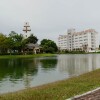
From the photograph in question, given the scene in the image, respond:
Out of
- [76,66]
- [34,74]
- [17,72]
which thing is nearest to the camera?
[34,74]

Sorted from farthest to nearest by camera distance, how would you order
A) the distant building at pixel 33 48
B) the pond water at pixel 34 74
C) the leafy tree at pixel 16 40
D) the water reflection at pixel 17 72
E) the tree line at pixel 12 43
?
the distant building at pixel 33 48 < the leafy tree at pixel 16 40 < the tree line at pixel 12 43 < the water reflection at pixel 17 72 < the pond water at pixel 34 74

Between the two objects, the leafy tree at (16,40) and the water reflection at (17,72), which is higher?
the leafy tree at (16,40)

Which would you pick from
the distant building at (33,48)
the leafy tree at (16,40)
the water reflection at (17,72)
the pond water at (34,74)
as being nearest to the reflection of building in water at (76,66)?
the pond water at (34,74)

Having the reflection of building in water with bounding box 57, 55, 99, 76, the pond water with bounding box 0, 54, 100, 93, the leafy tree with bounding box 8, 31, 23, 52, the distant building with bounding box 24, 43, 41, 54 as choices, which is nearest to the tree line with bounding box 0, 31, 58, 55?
the leafy tree with bounding box 8, 31, 23, 52

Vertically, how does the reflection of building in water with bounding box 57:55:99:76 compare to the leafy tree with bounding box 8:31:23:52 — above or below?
below

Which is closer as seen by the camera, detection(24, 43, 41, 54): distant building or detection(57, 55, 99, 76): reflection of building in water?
detection(57, 55, 99, 76): reflection of building in water

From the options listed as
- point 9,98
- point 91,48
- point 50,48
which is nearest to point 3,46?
point 50,48

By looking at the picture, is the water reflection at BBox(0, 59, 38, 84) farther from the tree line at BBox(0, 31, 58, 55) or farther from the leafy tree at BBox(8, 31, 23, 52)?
the leafy tree at BBox(8, 31, 23, 52)

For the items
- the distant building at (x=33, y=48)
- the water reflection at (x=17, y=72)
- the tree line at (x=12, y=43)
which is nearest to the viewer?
the water reflection at (x=17, y=72)

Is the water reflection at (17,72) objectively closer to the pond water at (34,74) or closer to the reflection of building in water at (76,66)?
the pond water at (34,74)

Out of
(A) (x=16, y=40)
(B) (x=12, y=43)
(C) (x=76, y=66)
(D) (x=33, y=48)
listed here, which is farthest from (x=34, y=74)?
(D) (x=33, y=48)

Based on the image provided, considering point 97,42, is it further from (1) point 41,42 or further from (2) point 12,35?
(2) point 12,35

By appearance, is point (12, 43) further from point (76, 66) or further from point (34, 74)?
point (34, 74)

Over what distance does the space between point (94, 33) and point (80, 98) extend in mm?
182330
